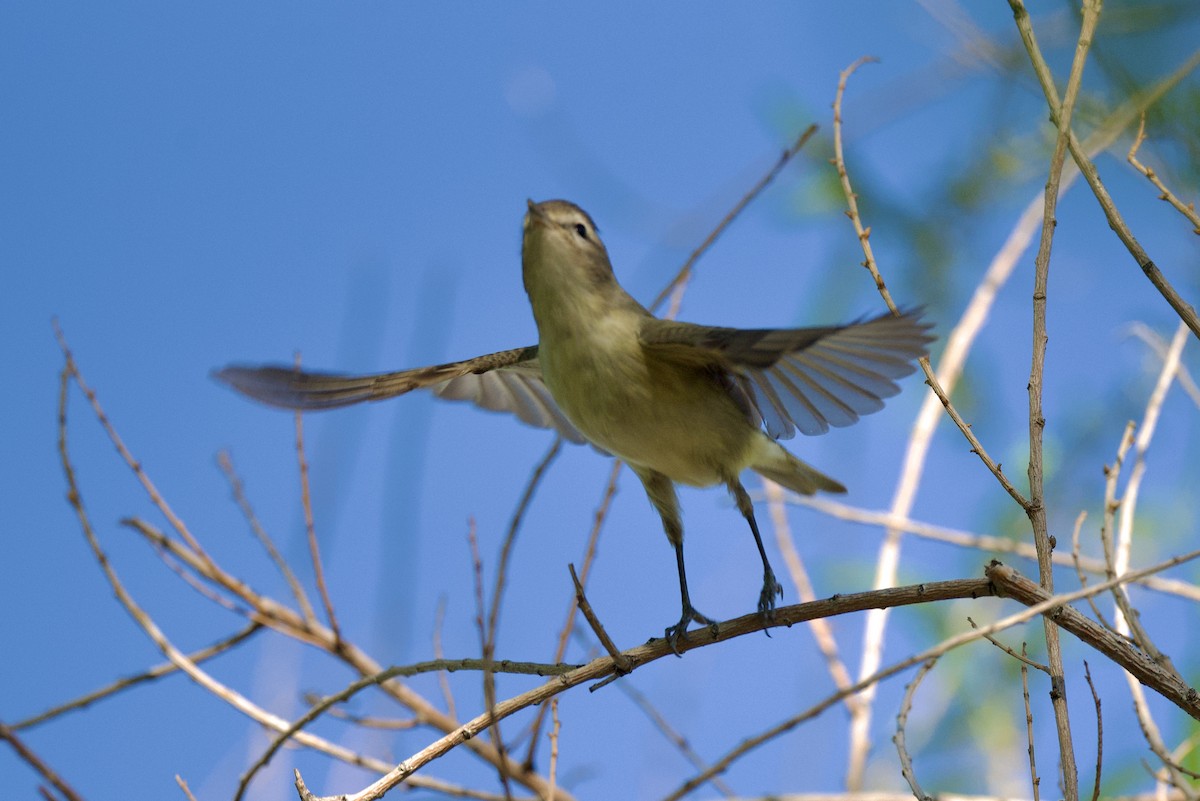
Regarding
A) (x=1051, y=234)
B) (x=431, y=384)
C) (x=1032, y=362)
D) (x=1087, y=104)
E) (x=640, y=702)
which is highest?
(x=1087, y=104)

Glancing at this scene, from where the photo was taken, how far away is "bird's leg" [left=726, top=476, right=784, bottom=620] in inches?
103

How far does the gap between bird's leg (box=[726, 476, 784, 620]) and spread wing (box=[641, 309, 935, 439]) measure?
0.18 meters

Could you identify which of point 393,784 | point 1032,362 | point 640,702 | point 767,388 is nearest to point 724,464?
point 767,388

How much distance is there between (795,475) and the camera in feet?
10.6

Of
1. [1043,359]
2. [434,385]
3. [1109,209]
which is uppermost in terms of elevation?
[434,385]

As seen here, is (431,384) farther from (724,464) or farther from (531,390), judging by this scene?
(724,464)

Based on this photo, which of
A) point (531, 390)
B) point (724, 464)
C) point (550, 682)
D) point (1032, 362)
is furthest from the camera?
point (531, 390)

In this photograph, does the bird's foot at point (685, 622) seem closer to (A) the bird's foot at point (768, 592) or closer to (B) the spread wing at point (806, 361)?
(A) the bird's foot at point (768, 592)

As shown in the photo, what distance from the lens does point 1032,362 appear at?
6.46 ft

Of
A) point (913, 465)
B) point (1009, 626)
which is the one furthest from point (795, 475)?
point (1009, 626)

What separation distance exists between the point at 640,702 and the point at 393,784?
3.35 ft

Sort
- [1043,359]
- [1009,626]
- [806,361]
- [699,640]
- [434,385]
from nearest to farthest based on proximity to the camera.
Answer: [1009,626] < [1043,359] < [699,640] < [806,361] < [434,385]

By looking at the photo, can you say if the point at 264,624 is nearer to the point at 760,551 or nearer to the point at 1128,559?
the point at 760,551

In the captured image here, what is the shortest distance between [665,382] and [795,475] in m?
0.75
